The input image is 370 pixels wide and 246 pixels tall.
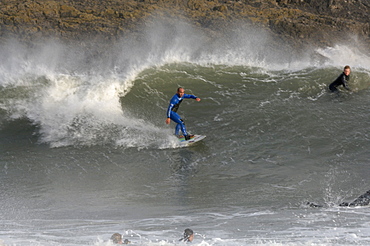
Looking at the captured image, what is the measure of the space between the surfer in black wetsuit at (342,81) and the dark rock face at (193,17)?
148 inches

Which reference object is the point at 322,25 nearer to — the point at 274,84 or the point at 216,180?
the point at 274,84

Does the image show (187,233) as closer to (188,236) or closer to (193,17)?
(188,236)

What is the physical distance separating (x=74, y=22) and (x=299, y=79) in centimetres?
902

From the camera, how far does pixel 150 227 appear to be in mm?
6668

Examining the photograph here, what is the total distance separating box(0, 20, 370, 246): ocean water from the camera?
22.1 ft

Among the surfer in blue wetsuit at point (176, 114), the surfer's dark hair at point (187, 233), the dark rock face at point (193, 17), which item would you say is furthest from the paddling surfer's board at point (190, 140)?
the dark rock face at point (193, 17)

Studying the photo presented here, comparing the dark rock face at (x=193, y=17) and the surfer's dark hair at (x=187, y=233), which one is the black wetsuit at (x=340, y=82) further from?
the surfer's dark hair at (x=187, y=233)

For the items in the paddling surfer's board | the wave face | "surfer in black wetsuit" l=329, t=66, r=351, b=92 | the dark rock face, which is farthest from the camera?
the dark rock face

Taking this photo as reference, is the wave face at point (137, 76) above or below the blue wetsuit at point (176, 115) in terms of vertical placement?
above

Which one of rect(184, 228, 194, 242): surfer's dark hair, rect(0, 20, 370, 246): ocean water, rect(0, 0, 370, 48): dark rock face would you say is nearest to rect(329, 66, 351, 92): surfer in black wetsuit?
rect(0, 20, 370, 246): ocean water

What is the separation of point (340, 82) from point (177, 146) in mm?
5069

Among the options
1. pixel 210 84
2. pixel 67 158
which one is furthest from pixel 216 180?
pixel 210 84

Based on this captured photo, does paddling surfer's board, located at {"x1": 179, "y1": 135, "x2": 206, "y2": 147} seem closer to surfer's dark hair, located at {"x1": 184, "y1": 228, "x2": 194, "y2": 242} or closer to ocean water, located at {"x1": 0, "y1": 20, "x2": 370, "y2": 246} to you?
ocean water, located at {"x1": 0, "y1": 20, "x2": 370, "y2": 246}

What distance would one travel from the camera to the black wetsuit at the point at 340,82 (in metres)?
11.9
